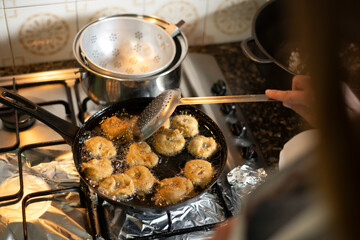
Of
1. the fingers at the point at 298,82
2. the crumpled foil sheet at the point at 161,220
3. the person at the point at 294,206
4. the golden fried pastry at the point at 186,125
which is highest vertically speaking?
the person at the point at 294,206

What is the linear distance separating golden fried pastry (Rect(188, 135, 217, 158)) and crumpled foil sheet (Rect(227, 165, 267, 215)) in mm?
97

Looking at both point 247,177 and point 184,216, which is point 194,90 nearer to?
point 247,177

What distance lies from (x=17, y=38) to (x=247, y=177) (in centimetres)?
93

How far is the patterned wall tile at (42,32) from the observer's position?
4.45 ft

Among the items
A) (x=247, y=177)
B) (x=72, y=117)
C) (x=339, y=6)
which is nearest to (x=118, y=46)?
(x=72, y=117)

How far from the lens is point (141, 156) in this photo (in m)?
1.08

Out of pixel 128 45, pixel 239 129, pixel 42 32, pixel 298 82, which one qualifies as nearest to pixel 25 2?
pixel 42 32

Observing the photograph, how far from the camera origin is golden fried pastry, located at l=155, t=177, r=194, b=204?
3.22ft

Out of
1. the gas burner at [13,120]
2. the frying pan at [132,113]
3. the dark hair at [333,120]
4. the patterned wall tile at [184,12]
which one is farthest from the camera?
the patterned wall tile at [184,12]

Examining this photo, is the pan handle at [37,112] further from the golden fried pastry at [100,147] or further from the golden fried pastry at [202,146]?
the golden fried pastry at [202,146]

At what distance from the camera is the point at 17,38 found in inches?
55.0

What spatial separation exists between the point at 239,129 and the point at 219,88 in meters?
0.19

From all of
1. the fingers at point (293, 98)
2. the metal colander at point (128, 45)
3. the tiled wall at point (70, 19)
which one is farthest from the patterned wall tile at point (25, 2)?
the fingers at point (293, 98)

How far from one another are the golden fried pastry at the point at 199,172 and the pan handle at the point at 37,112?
316mm
